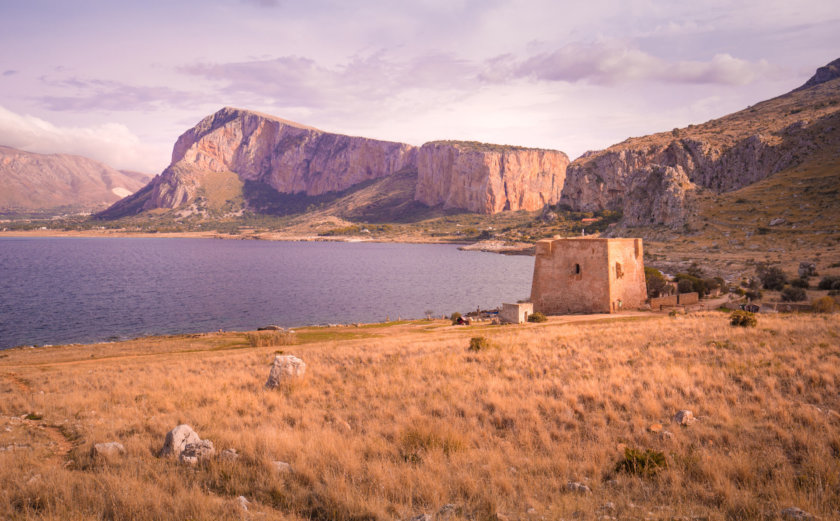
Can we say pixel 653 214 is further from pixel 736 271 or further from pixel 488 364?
pixel 488 364

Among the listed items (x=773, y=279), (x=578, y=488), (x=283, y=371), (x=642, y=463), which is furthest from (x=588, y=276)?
(x=578, y=488)

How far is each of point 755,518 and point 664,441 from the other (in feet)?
8.11

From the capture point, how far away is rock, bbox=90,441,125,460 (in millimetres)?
7242

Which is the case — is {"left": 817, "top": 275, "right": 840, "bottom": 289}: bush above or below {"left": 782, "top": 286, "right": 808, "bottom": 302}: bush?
above

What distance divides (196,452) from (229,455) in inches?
21.8

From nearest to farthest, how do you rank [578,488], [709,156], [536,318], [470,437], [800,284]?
1. [578,488]
2. [470,437]
3. [536,318]
4. [800,284]
5. [709,156]

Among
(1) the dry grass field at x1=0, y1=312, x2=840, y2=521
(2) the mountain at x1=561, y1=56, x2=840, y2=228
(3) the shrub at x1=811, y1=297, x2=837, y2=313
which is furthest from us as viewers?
→ (2) the mountain at x1=561, y1=56, x2=840, y2=228

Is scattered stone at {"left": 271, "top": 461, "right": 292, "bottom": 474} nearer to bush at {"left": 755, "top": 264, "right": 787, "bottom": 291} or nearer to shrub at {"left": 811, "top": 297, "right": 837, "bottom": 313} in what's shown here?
shrub at {"left": 811, "top": 297, "right": 837, "bottom": 313}

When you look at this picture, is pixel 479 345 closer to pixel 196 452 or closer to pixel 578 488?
pixel 578 488

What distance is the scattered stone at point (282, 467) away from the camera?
256 inches

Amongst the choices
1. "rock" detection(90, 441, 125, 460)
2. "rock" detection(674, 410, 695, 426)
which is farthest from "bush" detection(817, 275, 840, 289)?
"rock" detection(90, 441, 125, 460)

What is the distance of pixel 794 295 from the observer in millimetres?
33562

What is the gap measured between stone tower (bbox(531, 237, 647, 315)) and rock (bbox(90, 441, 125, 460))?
94.9 ft

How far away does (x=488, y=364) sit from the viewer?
1383cm
